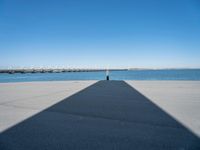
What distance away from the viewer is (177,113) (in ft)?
23.2

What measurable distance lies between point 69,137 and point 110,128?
1.17 metres

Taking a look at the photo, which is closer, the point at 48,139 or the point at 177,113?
the point at 48,139

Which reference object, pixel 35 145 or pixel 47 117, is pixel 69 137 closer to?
pixel 35 145

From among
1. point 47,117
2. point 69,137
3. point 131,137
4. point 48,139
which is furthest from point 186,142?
point 47,117

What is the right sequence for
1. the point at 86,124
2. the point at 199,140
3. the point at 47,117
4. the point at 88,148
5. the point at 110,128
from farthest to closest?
the point at 47,117, the point at 86,124, the point at 110,128, the point at 199,140, the point at 88,148

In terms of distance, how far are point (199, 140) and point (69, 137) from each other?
9.16 ft

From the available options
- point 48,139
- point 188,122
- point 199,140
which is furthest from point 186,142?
point 48,139

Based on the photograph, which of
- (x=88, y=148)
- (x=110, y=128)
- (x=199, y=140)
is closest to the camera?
(x=88, y=148)

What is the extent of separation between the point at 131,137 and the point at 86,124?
155 cm

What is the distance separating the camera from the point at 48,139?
4426 millimetres

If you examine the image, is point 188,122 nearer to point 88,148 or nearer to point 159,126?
point 159,126

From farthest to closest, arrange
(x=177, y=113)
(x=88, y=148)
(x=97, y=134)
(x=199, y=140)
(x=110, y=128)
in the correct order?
(x=177, y=113), (x=110, y=128), (x=97, y=134), (x=199, y=140), (x=88, y=148)

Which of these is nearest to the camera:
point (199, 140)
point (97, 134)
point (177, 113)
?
point (199, 140)

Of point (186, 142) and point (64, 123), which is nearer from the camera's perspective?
point (186, 142)
